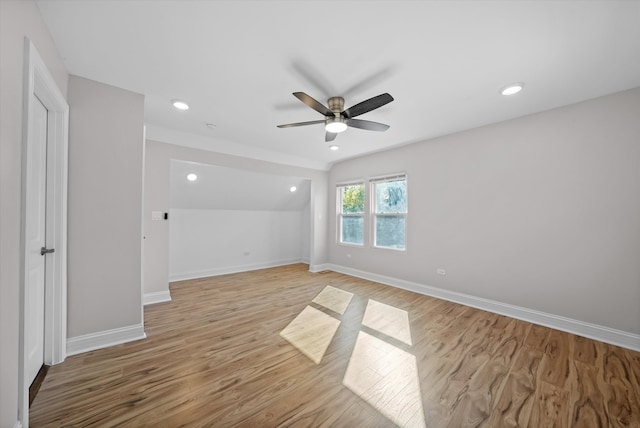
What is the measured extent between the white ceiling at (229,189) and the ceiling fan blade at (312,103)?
8.58ft

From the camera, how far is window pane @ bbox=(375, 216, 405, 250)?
4.30m

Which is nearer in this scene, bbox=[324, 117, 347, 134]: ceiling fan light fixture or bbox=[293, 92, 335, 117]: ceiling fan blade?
bbox=[293, 92, 335, 117]: ceiling fan blade

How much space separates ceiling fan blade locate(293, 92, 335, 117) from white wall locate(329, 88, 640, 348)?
230 cm

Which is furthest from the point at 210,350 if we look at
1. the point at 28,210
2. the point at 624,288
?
the point at 624,288

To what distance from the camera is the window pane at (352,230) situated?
5.04 meters

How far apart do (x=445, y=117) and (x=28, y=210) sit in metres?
3.79

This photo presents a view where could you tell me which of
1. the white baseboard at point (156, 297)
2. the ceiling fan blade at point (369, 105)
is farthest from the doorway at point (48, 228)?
the ceiling fan blade at point (369, 105)

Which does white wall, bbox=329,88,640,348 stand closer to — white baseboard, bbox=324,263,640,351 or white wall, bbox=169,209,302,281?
white baseboard, bbox=324,263,640,351

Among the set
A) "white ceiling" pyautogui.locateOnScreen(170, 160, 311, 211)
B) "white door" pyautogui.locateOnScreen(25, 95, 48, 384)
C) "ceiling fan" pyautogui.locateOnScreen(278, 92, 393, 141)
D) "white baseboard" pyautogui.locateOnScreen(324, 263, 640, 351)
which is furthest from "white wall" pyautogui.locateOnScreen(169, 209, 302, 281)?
"ceiling fan" pyautogui.locateOnScreen(278, 92, 393, 141)

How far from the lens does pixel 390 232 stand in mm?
4465

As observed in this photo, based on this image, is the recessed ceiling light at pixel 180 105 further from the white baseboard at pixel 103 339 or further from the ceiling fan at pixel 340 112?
the white baseboard at pixel 103 339

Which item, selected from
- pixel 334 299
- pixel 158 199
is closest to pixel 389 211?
pixel 334 299

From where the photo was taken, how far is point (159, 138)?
345cm

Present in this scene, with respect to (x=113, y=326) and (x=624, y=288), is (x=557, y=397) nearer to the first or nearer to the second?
(x=624, y=288)
